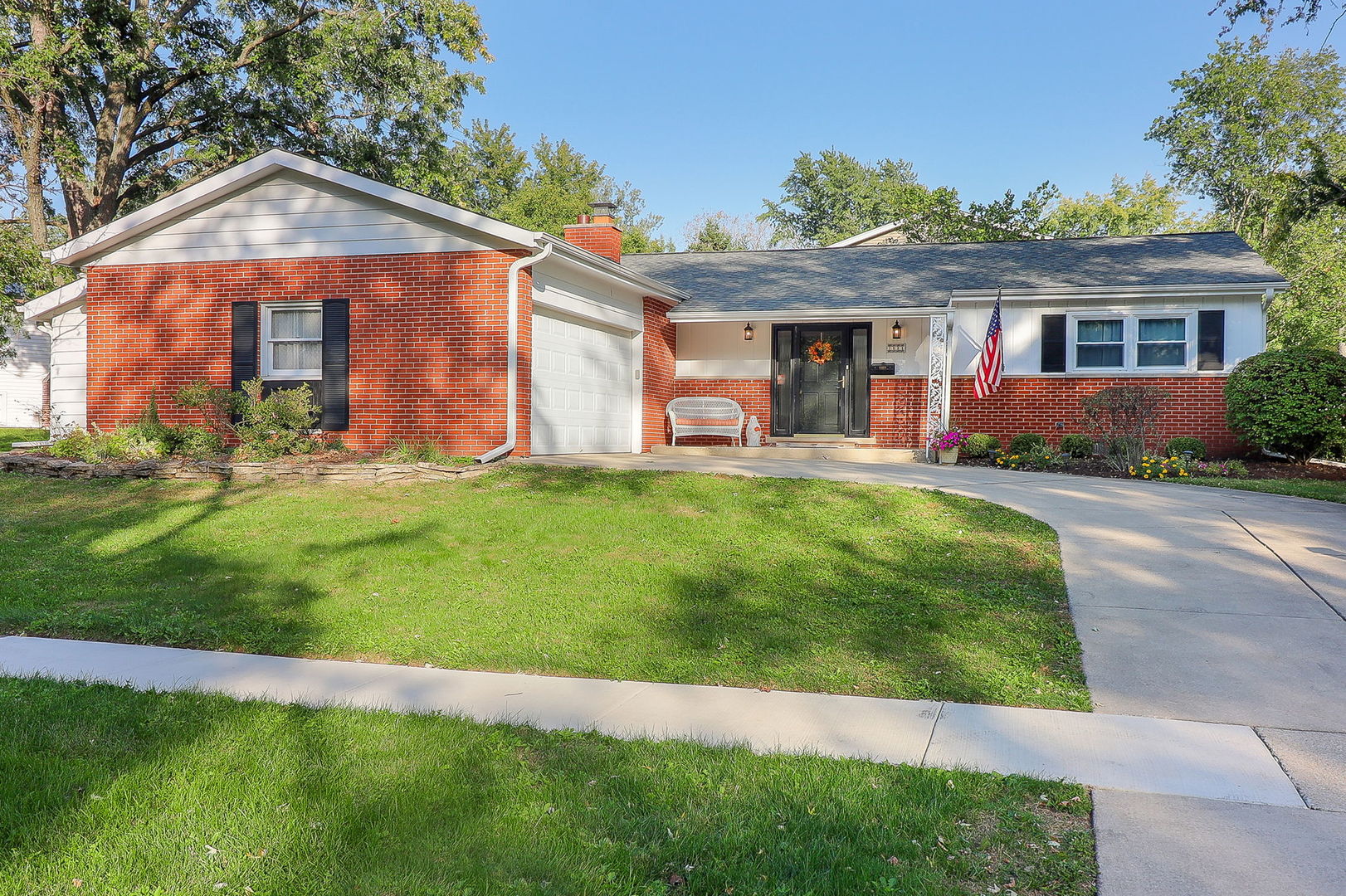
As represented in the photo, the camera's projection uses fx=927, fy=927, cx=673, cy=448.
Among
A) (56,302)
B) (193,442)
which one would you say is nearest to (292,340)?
(193,442)

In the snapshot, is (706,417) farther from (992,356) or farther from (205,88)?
(205,88)

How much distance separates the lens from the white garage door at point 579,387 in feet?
42.2

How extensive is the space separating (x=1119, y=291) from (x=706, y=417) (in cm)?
712

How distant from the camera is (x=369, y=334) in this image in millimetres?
A: 12625

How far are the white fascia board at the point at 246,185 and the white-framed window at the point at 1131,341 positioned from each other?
31.1ft

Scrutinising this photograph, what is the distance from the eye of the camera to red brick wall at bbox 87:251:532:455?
12148mm

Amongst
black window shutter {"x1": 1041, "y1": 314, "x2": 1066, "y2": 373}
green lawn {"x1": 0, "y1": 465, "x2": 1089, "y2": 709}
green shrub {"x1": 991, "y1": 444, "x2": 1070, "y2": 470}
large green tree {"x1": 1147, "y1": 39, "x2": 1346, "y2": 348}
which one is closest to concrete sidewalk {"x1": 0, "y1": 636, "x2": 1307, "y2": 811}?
green lawn {"x1": 0, "y1": 465, "x2": 1089, "y2": 709}

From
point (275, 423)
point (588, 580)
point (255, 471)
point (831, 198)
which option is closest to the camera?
point (588, 580)

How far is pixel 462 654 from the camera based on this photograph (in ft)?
18.8

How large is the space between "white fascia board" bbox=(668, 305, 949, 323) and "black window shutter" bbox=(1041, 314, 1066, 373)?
5.88ft

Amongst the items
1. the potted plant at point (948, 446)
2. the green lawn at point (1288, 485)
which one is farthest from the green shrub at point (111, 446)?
the green lawn at point (1288, 485)

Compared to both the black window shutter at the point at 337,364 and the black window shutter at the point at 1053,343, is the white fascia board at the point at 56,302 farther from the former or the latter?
the black window shutter at the point at 1053,343

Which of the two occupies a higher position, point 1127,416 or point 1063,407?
point 1063,407

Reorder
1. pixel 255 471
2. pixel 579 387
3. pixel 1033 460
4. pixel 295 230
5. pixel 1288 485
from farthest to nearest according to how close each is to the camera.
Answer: pixel 1033 460
pixel 579 387
pixel 295 230
pixel 1288 485
pixel 255 471
